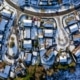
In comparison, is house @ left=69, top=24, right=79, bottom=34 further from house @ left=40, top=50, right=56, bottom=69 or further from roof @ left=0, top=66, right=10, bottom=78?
roof @ left=0, top=66, right=10, bottom=78

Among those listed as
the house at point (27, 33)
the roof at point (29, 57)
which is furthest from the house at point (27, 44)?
the roof at point (29, 57)

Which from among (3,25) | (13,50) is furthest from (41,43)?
(3,25)

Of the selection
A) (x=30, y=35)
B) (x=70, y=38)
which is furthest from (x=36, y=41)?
(x=70, y=38)

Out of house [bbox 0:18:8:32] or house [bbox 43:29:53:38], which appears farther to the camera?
house [bbox 0:18:8:32]

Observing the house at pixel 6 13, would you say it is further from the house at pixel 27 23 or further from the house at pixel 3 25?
the house at pixel 27 23

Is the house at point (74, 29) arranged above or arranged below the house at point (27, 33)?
above

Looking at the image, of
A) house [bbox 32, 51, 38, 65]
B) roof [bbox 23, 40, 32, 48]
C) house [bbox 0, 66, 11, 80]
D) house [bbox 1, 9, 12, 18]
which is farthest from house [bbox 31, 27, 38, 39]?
house [bbox 0, 66, 11, 80]

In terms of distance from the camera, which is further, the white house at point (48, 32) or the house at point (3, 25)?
the house at point (3, 25)

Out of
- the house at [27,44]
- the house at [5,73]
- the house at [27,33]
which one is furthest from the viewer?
the house at [27,33]

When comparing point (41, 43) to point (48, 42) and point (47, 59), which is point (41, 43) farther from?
point (47, 59)

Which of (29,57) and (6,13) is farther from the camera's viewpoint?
(6,13)

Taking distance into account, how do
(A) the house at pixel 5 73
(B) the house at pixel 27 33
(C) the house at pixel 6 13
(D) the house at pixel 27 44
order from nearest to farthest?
(A) the house at pixel 5 73 → (D) the house at pixel 27 44 → (B) the house at pixel 27 33 → (C) the house at pixel 6 13
